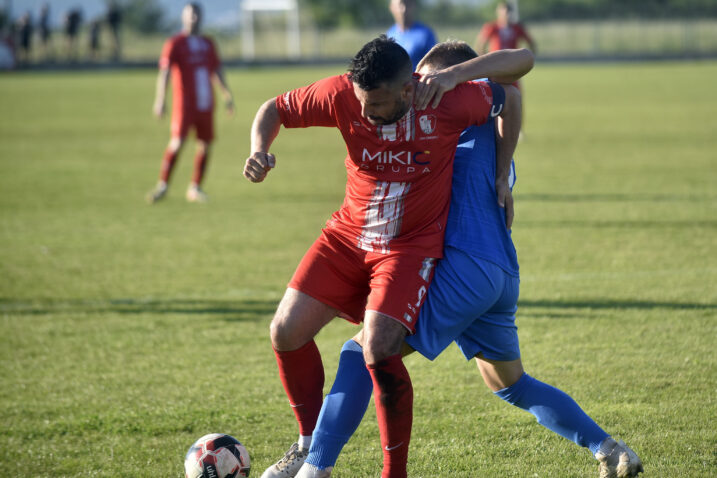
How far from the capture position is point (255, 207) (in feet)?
35.0

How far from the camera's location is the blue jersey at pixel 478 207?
3271 millimetres

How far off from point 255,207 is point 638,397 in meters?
7.08

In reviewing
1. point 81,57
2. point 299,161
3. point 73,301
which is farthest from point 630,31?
point 73,301

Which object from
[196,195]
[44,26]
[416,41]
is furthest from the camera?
[44,26]

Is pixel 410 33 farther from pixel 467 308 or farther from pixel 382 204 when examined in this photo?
pixel 467 308

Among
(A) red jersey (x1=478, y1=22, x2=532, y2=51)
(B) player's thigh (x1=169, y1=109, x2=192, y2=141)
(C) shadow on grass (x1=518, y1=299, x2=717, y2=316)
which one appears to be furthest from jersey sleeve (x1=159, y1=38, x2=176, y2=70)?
(A) red jersey (x1=478, y1=22, x2=532, y2=51)

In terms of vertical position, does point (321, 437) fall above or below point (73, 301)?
above

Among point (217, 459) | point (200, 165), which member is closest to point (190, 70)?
point (200, 165)

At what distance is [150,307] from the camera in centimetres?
640

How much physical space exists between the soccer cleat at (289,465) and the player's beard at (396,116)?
1.44 m

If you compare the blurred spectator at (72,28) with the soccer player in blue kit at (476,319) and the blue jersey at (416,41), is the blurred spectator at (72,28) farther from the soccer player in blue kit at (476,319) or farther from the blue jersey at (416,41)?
the soccer player in blue kit at (476,319)

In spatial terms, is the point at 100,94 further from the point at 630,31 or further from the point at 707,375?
the point at 630,31

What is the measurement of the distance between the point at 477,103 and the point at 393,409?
1248 millimetres

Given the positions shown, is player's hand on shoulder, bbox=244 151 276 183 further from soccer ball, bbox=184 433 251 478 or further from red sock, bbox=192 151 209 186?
red sock, bbox=192 151 209 186
